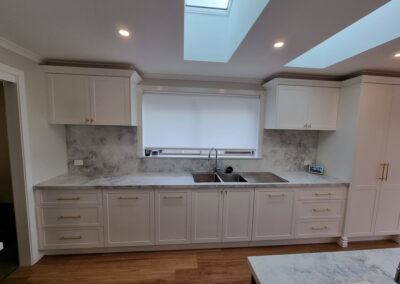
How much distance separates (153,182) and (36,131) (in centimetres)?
147

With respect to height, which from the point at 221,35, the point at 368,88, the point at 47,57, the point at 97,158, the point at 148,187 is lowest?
the point at 148,187

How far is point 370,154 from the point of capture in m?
2.25

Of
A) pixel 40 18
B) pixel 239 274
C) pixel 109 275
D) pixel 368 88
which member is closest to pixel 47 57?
pixel 40 18

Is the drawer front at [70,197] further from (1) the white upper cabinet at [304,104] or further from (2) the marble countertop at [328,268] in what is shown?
(1) the white upper cabinet at [304,104]

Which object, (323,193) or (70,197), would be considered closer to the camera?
(70,197)

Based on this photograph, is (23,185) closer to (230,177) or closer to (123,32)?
(123,32)

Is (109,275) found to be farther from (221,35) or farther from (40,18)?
(221,35)

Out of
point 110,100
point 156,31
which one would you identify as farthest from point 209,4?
point 110,100

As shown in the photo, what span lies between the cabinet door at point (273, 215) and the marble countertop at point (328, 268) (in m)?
1.21

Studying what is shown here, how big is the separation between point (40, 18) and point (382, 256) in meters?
2.79

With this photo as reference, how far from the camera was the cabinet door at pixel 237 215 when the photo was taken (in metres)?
2.20

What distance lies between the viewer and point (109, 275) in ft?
6.07

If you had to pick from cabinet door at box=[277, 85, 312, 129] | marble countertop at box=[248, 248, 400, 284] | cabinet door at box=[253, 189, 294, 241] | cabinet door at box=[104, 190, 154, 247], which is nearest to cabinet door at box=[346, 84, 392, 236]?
cabinet door at box=[277, 85, 312, 129]

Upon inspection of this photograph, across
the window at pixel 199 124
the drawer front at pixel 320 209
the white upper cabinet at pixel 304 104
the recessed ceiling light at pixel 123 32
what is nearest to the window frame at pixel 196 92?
the window at pixel 199 124
